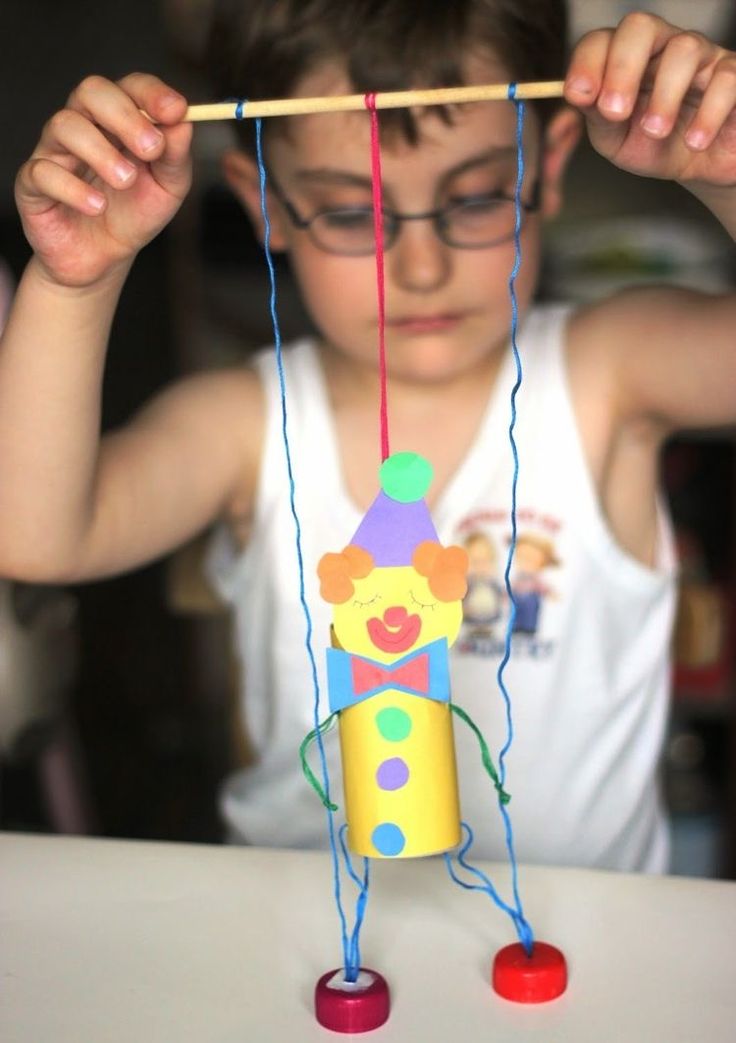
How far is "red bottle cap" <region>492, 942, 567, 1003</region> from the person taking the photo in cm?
60

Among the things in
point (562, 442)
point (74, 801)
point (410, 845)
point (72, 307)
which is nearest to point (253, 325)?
point (74, 801)

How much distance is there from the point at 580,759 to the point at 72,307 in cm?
59

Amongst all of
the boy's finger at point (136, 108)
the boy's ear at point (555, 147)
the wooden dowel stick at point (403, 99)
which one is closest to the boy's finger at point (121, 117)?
the boy's finger at point (136, 108)

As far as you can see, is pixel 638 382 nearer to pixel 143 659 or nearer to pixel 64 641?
pixel 64 641

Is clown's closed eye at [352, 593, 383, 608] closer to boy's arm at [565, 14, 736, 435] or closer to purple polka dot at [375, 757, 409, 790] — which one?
purple polka dot at [375, 757, 409, 790]

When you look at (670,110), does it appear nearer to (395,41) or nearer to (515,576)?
(395,41)

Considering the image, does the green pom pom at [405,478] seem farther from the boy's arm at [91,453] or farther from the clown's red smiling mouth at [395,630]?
the boy's arm at [91,453]

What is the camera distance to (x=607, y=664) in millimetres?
1131

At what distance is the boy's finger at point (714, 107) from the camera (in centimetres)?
64

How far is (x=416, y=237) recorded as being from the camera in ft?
3.03

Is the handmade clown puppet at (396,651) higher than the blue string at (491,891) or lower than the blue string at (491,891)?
higher

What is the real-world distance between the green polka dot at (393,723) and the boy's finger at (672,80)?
319 mm

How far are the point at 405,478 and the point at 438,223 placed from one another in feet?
1.29

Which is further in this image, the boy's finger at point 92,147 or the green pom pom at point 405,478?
the boy's finger at point 92,147
